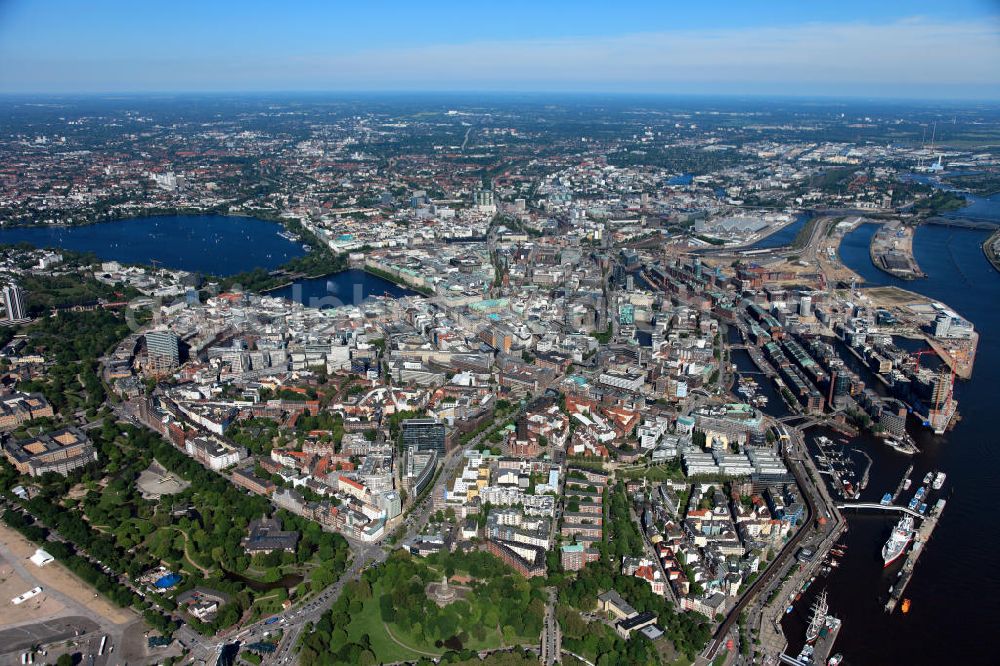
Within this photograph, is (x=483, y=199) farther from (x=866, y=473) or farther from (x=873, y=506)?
(x=873, y=506)

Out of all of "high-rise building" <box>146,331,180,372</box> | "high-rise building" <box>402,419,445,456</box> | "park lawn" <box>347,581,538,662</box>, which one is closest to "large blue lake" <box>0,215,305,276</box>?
"high-rise building" <box>146,331,180,372</box>

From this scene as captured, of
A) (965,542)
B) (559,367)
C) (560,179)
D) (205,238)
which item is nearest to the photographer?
(965,542)

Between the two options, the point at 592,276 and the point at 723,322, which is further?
the point at 592,276

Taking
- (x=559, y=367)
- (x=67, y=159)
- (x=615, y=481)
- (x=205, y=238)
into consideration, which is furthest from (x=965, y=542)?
(x=67, y=159)

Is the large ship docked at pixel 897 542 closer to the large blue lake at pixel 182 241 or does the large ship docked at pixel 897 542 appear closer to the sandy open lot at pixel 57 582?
the sandy open lot at pixel 57 582

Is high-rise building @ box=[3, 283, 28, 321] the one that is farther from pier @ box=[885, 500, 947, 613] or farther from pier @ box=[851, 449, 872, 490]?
pier @ box=[885, 500, 947, 613]

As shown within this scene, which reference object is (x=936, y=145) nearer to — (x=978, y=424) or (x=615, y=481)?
A: (x=978, y=424)

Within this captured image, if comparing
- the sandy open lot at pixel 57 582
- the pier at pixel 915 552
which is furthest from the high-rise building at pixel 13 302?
the pier at pixel 915 552
